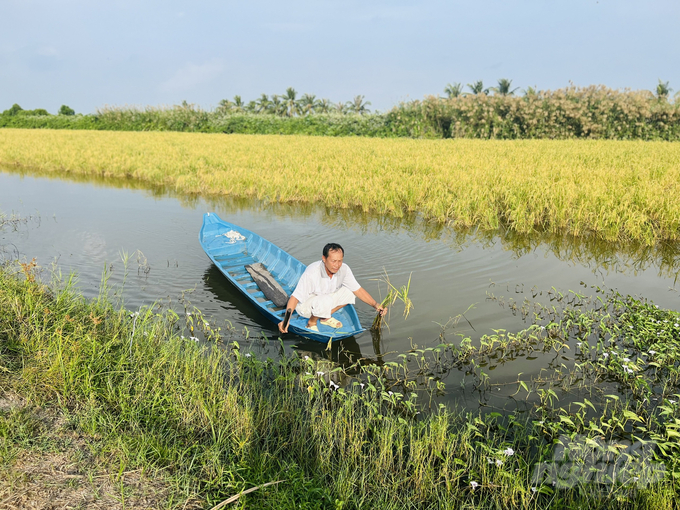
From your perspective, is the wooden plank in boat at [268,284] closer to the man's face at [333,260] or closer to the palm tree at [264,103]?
the man's face at [333,260]

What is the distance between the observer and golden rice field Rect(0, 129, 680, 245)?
767 centimetres

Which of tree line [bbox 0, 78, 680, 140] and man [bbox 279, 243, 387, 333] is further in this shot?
tree line [bbox 0, 78, 680, 140]

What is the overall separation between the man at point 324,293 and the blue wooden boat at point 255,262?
10 centimetres

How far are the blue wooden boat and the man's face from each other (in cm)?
52

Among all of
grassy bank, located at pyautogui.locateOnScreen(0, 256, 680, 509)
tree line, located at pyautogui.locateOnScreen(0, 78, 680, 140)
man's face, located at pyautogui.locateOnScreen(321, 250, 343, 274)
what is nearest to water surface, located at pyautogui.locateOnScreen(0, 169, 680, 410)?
grassy bank, located at pyautogui.locateOnScreen(0, 256, 680, 509)

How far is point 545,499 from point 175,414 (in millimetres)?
2218

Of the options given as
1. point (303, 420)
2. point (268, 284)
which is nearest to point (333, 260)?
point (303, 420)

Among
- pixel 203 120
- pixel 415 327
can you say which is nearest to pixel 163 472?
pixel 415 327

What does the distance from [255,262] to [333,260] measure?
2631 millimetres

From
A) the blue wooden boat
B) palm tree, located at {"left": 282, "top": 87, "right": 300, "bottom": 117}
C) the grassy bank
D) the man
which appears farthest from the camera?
palm tree, located at {"left": 282, "top": 87, "right": 300, "bottom": 117}

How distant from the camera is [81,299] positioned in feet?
14.3

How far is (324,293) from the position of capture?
172 inches

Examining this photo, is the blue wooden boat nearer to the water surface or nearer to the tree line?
the water surface

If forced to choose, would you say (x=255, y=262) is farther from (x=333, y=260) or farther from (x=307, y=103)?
(x=307, y=103)
